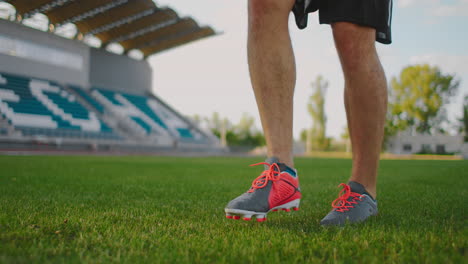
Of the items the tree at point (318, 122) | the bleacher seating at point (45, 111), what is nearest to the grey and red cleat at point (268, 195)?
the bleacher seating at point (45, 111)

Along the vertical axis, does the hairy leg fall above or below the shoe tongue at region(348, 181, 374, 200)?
above

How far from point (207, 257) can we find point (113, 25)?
856 inches

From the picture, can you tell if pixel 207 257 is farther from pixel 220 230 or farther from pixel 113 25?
pixel 113 25

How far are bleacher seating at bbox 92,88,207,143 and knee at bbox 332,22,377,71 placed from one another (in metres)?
21.8

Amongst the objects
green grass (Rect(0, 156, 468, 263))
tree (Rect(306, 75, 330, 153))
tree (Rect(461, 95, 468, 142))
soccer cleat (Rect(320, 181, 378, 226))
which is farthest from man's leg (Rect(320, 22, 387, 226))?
tree (Rect(461, 95, 468, 142))

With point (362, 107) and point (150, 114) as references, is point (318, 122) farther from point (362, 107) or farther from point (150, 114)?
point (362, 107)

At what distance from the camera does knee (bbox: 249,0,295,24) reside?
4.64 feet

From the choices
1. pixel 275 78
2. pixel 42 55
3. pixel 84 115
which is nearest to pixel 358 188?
pixel 275 78

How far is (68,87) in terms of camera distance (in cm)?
2220

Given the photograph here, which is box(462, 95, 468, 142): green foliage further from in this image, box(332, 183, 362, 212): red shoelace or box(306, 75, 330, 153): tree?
box(332, 183, 362, 212): red shoelace

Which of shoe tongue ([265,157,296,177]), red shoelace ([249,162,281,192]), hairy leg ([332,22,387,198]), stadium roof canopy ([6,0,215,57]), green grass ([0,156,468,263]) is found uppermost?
stadium roof canopy ([6,0,215,57])

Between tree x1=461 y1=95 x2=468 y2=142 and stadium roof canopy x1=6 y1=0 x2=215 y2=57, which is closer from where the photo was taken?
stadium roof canopy x1=6 y1=0 x2=215 y2=57

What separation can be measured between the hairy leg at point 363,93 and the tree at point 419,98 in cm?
4224

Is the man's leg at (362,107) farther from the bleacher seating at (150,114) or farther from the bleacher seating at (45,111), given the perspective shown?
the bleacher seating at (150,114)
